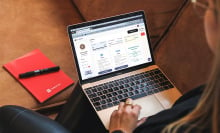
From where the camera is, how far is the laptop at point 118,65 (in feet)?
3.92

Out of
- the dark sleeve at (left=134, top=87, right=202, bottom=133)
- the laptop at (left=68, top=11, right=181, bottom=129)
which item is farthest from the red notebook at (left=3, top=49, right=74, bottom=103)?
the dark sleeve at (left=134, top=87, right=202, bottom=133)

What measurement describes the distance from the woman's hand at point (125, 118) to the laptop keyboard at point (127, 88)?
6 centimetres

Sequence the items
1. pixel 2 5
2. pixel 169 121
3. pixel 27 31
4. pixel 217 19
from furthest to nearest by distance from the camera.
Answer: pixel 2 5 < pixel 27 31 < pixel 169 121 < pixel 217 19

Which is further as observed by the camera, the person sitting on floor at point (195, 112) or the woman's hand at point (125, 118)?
the woman's hand at point (125, 118)

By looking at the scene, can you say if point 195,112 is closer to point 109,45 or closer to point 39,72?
point 109,45

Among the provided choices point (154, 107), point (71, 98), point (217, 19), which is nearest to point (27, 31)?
point (71, 98)

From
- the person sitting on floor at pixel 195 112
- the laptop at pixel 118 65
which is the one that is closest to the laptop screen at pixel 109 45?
the laptop at pixel 118 65

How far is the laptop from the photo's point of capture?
120cm

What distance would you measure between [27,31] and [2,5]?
8.8 inches

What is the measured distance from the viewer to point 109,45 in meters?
1.24

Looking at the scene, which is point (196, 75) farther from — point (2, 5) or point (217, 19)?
point (2, 5)

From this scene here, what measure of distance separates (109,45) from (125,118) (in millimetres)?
270

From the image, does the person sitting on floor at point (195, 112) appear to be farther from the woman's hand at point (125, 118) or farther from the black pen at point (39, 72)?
the black pen at point (39, 72)

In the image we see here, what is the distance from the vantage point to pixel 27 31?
5.16 feet
